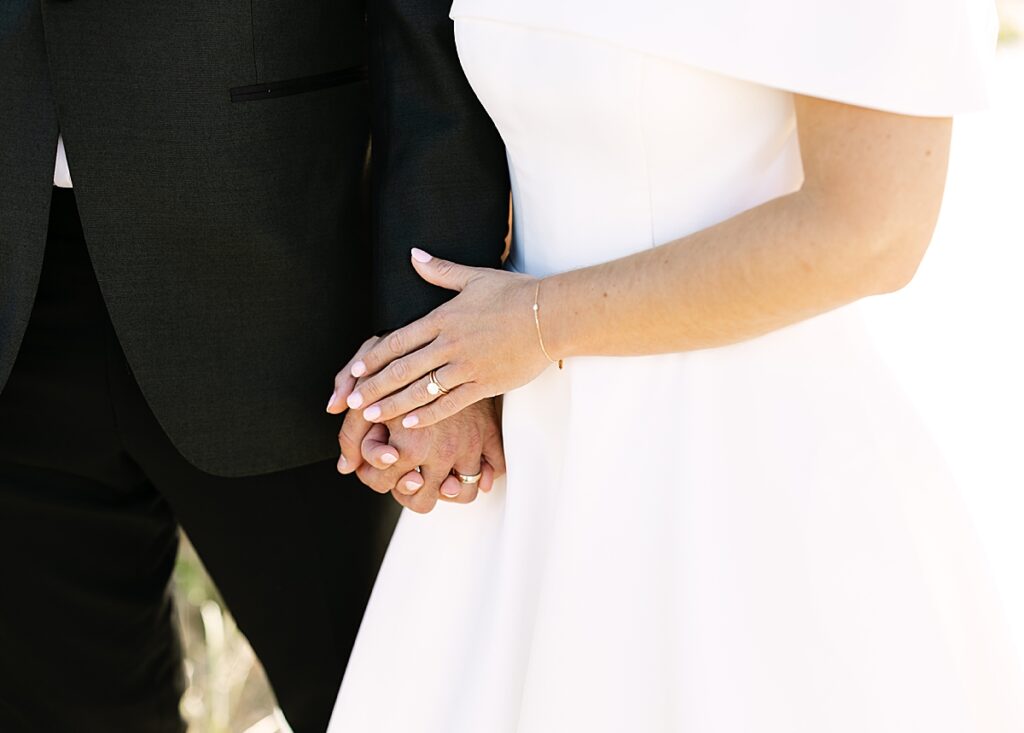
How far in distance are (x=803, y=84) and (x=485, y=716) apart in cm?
84

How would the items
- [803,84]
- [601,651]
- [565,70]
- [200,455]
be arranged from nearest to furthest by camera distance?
[803,84] → [565,70] → [601,651] → [200,455]

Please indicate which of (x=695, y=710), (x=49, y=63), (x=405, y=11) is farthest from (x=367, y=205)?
(x=695, y=710)

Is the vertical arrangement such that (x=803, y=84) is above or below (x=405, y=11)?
below

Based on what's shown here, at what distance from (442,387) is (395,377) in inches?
2.6

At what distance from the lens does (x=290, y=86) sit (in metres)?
1.61

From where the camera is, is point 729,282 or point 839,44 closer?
point 839,44

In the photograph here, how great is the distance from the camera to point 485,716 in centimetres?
148

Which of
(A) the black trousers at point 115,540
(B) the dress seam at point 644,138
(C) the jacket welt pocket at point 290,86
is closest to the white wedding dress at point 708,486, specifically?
(B) the dress seam at point 644,138

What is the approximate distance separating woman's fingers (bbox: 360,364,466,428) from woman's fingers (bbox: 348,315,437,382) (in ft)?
0.13

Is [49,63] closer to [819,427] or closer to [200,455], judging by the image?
[200,455]

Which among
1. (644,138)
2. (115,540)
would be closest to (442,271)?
(644,138)

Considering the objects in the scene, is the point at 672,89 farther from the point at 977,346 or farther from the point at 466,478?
the point at 977,346

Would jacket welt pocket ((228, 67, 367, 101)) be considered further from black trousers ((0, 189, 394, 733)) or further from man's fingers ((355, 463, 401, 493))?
man's fingers ((355, 463, 401, 493))

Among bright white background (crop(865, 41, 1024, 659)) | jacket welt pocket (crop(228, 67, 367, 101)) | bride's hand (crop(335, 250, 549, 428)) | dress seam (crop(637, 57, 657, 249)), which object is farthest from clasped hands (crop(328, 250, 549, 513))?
bright white background (crop(865, 41, 1024, 659))
